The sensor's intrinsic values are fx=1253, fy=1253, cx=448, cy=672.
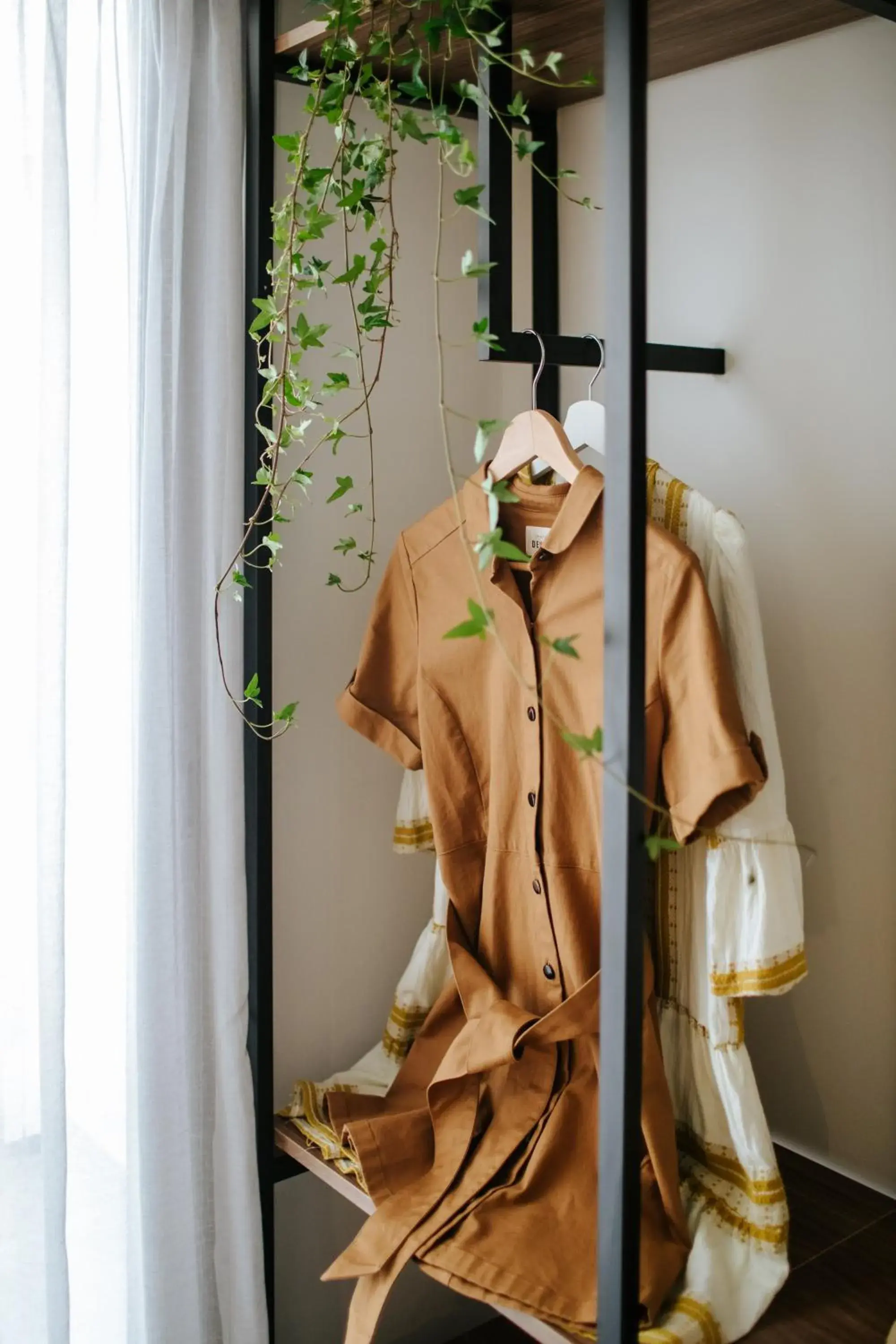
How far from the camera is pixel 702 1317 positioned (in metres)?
1.21

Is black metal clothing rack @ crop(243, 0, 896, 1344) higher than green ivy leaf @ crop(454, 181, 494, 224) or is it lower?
lower

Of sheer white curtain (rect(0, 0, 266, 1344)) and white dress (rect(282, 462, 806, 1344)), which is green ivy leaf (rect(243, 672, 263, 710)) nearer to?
sheer white curtain (rect(0, 0, 266, 1344))

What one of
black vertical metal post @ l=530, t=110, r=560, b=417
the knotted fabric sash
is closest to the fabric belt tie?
the knotted fabric sash

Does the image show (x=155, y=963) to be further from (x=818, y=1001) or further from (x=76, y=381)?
(x=818, y=1001)

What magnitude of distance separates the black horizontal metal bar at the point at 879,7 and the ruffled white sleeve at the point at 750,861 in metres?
0.50

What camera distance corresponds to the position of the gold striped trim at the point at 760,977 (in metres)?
1.27

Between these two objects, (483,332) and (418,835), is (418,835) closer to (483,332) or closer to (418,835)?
(418,835)

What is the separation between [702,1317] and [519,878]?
1.57ft

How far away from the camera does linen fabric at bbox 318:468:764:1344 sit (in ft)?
4.08

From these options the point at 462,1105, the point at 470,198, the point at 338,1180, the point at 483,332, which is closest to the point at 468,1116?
the point at 462,1105

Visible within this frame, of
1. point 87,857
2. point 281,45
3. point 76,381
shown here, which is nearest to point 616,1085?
point 87,857

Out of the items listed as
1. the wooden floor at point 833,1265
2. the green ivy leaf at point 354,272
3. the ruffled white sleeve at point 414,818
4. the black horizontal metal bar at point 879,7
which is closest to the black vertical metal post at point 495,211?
the green ivy leaf at point 354,272

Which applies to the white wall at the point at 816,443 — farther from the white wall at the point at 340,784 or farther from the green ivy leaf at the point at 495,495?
the green ivy leaf at the point at 495,495

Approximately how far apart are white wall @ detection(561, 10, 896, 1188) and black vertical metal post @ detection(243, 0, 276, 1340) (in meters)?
0.51
